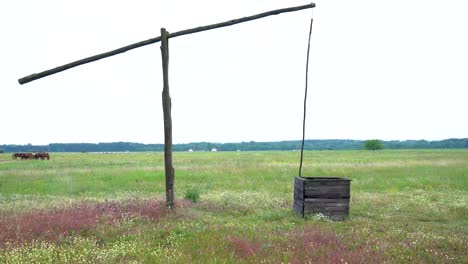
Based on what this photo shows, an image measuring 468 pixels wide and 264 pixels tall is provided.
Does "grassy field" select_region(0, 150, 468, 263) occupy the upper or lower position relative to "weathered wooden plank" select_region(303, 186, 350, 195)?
lower

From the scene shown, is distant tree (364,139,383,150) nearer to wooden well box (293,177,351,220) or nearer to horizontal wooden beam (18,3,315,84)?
wooden well box (293,177,351,220)

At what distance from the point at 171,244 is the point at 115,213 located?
14.7ft

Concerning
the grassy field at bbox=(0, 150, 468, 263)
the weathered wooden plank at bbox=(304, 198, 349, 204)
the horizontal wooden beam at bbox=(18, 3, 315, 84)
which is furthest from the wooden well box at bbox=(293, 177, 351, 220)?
the horizontal wooden beam at bbox=(18, 3, 315, 84)

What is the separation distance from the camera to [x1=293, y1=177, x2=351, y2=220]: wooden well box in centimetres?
1444

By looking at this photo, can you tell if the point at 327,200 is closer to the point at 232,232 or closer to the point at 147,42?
the point at 232,232

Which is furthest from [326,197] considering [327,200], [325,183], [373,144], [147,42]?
[373,144]

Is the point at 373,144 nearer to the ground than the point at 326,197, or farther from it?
farther from it

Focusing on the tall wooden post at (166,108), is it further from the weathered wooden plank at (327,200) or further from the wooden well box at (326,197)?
the weathered wooden plank at (327,200)

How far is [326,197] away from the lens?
1453 centimetres

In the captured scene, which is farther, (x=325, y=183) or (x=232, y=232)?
(x=325, y=183)

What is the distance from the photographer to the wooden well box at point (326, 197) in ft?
47.4

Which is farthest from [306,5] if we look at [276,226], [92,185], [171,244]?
[92,185]

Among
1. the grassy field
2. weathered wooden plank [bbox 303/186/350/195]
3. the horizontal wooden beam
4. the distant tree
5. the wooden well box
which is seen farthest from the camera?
the distant tree

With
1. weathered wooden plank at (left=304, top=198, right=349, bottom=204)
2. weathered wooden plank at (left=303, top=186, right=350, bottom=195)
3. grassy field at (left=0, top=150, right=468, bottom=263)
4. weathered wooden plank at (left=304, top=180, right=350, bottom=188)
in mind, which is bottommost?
grassy field at (left=0, top=150, right=468, bottom=263)
